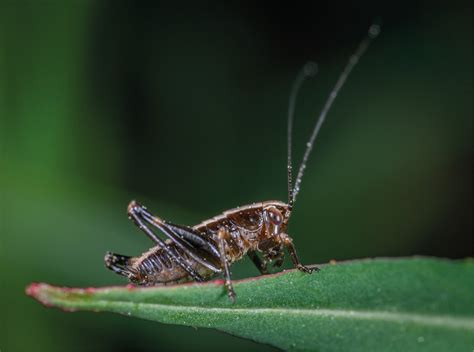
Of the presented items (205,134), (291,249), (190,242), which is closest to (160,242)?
(190,242)

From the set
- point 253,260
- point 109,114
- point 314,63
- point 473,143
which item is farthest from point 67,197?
point 473,143

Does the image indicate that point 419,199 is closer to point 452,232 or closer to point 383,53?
point 452,232

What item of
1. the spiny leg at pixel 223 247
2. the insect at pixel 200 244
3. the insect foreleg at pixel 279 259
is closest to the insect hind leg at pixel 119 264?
the insect at pixel 200 244

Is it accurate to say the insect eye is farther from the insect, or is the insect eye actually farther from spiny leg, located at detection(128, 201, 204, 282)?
spiny leg, located at detection(128, 201, 204, 282)

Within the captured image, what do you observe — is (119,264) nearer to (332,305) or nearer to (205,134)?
(332,305)

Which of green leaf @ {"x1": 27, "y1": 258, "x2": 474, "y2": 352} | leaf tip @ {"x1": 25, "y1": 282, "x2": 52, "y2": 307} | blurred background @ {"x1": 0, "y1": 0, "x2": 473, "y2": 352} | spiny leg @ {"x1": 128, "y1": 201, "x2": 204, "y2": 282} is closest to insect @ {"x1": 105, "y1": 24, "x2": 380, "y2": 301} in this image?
spiny leg @ {"x1": 128, "y1": 201, "x2": 204, "y2": 282}

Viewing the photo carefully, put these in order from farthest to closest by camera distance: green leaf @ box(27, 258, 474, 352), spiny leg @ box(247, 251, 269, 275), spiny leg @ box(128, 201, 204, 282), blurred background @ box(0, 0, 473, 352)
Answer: blurred background @ box(0, 0, 473, 352) < spiny leg @ box(247, 251, 269, 275) < spiny leg @ box(128, 201, 204, 282) < green leaf @ box(27, 258, 474, 352)
